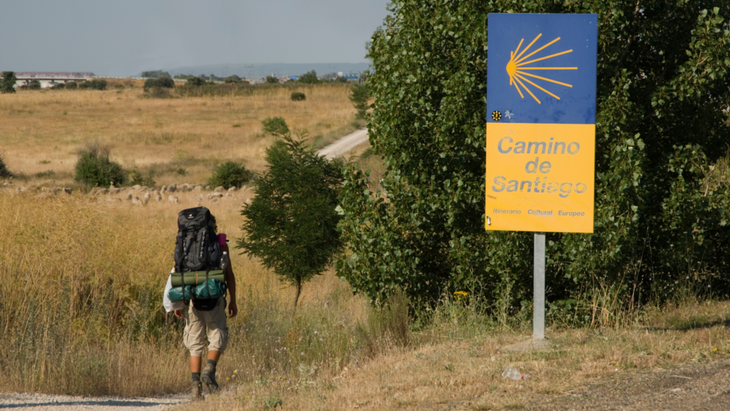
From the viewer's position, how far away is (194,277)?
5.00 m

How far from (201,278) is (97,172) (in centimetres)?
2589

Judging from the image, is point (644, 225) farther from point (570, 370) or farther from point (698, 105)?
point (570, 370)

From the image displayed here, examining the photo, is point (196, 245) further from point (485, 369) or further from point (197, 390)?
point (485, 369)

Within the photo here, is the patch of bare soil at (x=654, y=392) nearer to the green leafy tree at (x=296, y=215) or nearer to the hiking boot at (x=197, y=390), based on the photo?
the hiking boot at (x=197, y=390)

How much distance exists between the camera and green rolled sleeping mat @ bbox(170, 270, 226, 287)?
197 inches

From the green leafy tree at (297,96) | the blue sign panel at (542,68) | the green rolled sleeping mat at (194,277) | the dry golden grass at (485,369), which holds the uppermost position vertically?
the green leafy tree at (297,96)

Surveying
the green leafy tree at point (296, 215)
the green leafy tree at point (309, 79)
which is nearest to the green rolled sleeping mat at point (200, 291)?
the green leafy tree at point (296, 215)

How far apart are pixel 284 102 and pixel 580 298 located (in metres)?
65.2

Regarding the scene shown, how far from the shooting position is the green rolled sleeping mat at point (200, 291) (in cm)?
500

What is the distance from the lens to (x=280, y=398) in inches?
178

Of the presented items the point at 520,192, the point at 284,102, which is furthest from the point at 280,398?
the point at 284,102

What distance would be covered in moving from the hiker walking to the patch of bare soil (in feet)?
9.09

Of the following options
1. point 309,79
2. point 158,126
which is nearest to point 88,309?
point 158,126

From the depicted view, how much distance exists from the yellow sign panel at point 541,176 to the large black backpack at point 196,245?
91.9 inches
